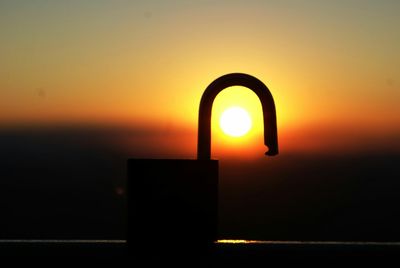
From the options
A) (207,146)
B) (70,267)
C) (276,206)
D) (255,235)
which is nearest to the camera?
(70,267)

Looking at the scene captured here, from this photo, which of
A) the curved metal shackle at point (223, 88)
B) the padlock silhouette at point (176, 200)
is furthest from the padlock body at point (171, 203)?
the curved metal shackle at point (223, 88)

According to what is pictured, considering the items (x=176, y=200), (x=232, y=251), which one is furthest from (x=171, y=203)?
(x=232, y=251)

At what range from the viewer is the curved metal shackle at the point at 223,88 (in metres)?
1.78

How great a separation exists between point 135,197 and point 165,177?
99mm

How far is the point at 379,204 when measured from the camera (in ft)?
183

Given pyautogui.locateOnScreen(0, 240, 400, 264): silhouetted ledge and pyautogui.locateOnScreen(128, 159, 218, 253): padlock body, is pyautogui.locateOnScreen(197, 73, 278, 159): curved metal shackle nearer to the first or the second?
pyautogui.locateOnScreen(128, 159, 218, 253): padlock body

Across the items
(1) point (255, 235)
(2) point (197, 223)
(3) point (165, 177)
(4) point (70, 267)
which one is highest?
(3) point (165, 177)

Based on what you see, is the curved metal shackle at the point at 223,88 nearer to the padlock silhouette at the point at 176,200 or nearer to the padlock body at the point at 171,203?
the padlock silhouette at the point at 176,200

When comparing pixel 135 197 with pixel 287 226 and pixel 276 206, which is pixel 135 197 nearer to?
pixel 287 226

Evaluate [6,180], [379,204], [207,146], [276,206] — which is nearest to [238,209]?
[276,206]

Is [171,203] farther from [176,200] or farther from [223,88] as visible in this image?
[223,88]

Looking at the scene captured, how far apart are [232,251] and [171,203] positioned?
0.76 feet

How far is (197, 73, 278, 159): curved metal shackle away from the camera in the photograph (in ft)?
5.84

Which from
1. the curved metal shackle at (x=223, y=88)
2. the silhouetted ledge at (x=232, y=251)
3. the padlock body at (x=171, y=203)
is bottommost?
the silhouetted ledge at (x=232, y=251)
